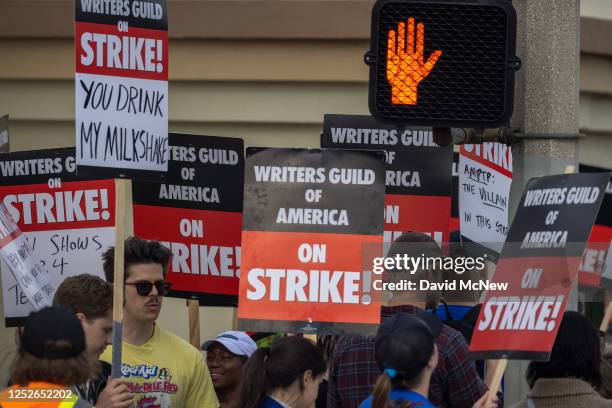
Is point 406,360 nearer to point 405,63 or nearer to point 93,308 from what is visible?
point 405,63

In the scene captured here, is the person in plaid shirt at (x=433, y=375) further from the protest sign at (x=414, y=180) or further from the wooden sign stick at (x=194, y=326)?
the protest sign at (x=414, y=180)

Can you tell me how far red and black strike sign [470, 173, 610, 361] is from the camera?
5199 mm

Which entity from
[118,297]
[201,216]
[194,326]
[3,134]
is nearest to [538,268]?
[118,297]

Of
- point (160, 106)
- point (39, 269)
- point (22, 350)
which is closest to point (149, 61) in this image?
point (160, 106)

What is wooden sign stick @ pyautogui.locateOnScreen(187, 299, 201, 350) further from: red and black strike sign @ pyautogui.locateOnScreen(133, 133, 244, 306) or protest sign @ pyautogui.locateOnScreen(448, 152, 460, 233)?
protest sign @ pyautogui.locateOnScreen(448, 152, 460, 233)

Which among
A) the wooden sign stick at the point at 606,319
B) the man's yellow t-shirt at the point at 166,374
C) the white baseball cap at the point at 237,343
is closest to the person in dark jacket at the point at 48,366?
the man's yellow t-shirt at the point at 166,374

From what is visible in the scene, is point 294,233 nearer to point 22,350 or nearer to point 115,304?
point 115,304

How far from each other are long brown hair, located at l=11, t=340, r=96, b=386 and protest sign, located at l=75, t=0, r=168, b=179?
1588 millimetres

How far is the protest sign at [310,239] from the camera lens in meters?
5.78

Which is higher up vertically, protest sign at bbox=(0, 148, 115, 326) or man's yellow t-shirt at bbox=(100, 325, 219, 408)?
protest sign at bbox=(0, 148, 115, 326)

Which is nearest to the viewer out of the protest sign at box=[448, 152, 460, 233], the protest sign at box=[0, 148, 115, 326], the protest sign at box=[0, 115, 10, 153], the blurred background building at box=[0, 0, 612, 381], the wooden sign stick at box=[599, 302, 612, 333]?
the wooden sign stick at box=[599, 302, 612, 333]

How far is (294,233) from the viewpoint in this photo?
5852mm

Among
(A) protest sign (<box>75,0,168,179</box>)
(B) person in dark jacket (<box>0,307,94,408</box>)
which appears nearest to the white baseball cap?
(A) protest sign (<box>75,0,168,179</box>)

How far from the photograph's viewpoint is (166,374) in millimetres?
6094
